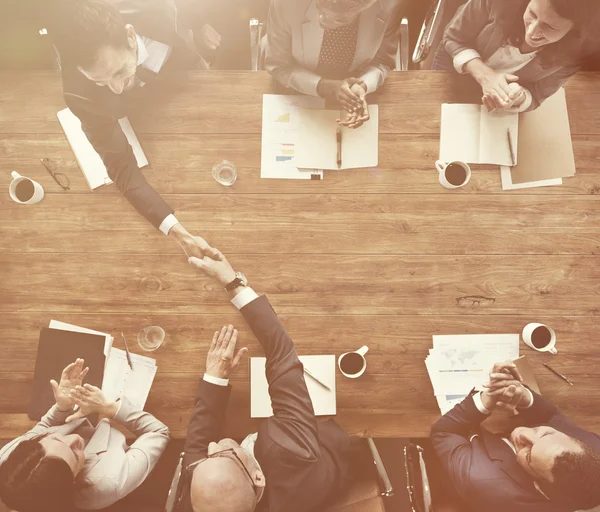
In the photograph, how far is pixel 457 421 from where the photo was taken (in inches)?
64.3

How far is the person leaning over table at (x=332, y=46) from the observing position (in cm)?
164

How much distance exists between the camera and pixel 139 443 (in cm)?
165

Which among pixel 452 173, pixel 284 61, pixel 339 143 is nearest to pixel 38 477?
pixel 339 143

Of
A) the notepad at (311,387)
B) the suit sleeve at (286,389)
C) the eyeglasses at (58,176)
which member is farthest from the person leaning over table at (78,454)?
the eyeglasses at (58,176)

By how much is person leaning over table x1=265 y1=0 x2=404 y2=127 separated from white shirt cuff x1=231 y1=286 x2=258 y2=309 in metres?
0.81

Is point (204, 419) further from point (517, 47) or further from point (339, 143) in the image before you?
A: point (517, 47)

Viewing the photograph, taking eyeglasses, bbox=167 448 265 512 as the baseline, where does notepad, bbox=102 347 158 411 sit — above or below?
above

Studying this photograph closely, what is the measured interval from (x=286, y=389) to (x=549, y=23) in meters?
1.58

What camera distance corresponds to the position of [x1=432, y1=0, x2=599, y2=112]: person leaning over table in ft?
4.86

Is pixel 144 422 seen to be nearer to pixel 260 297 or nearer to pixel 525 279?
pixel 260 297

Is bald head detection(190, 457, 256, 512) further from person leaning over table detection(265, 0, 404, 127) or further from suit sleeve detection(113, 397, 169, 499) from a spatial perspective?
person leaning over table detection(265, 0, 404, 127)

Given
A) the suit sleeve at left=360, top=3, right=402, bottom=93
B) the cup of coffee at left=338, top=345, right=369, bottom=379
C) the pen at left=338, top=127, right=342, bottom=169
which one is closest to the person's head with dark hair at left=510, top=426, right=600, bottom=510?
the cup of coffee at left=338, top=345, right=369, bottom=379

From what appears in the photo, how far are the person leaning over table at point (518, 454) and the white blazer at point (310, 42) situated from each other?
4.28ft

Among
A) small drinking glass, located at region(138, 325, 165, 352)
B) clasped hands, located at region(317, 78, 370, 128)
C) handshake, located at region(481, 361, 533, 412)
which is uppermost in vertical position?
clasped hands, located at region(317, 78, 370, 128)
